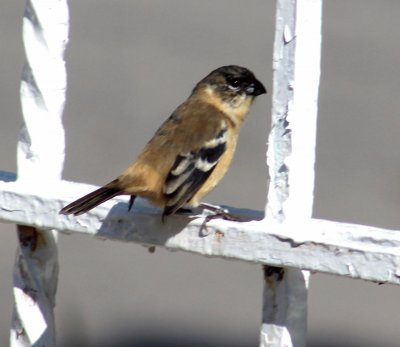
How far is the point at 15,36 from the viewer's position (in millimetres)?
10922

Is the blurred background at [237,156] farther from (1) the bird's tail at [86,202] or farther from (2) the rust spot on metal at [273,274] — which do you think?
(2) the rust spot on metal at [273,274]

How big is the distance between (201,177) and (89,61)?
7.15m

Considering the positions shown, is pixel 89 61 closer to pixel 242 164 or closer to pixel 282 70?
pixel 242 164

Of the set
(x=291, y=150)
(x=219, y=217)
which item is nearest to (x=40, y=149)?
(x=219, y=217)

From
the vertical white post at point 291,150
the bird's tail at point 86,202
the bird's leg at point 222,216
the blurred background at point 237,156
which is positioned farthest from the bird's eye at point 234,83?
the blurred background at point 237,156

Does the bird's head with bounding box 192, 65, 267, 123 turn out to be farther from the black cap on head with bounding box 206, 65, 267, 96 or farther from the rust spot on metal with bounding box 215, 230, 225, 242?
the rust spot on metal with bounding box 215, 230, 225, 242

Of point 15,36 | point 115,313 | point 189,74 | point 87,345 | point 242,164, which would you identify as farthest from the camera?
point 15,36

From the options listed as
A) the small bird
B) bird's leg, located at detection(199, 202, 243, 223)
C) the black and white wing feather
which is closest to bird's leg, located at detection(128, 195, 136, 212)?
the small bird

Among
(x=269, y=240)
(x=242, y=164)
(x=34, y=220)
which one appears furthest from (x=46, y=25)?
(x=242, y=164)

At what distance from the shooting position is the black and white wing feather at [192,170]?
346 cm

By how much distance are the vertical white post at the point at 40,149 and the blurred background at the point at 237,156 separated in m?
3.52

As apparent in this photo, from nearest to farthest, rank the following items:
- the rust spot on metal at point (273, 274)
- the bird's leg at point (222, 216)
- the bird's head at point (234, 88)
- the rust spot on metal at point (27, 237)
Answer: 1. the rust spot on metal at point (273, 274)
2. the bird's leg at point (222, 216)
3. the rust spot on metal at point (27, 237)
4. the bird's head at point (234, 88)

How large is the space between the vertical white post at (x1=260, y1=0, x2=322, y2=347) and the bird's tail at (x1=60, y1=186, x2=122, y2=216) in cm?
47

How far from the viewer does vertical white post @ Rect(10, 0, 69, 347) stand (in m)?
2.79
